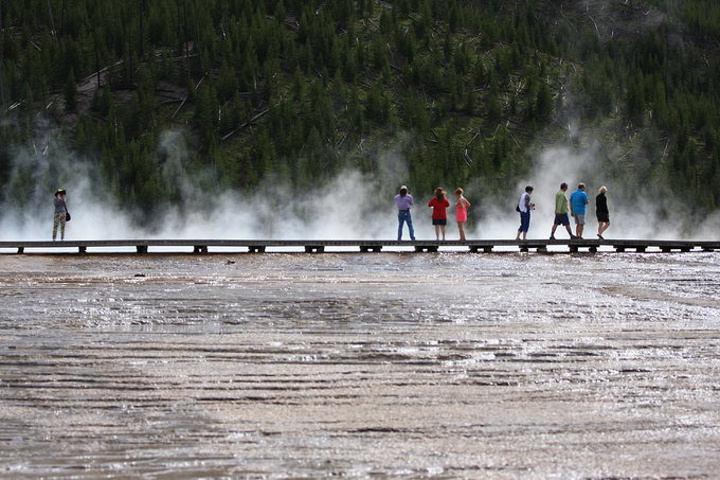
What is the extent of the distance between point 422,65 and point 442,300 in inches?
1858

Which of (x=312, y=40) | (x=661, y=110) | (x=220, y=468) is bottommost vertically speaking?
(x=220, y=468)

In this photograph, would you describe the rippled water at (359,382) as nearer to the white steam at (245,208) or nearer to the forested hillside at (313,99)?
the white steam at (245,208)

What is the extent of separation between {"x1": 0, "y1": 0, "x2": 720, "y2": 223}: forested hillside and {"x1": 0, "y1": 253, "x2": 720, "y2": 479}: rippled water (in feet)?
125

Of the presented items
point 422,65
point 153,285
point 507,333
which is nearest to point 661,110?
point 422,65

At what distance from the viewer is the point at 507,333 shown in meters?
11.0

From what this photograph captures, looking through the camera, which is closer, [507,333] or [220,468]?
[220,468]

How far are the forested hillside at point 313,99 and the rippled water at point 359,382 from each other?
38074 millimetres

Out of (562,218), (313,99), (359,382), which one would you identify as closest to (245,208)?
Answer: (313,99)

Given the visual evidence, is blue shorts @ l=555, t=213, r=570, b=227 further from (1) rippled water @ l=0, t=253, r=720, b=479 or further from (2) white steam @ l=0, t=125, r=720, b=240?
(2) white steam @ l=0, t=125, r=720, b=240

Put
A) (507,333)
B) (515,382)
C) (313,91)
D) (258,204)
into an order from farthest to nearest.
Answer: (313,91) → (258,204) → (507,333) → (515,382)

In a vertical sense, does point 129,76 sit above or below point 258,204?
above

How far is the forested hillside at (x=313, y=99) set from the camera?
53.2 meters

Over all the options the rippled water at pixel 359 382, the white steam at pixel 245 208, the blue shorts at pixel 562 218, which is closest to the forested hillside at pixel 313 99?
the white steam at pixel 245 208

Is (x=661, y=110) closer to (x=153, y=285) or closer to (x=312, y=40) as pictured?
(x=312, y=40)
